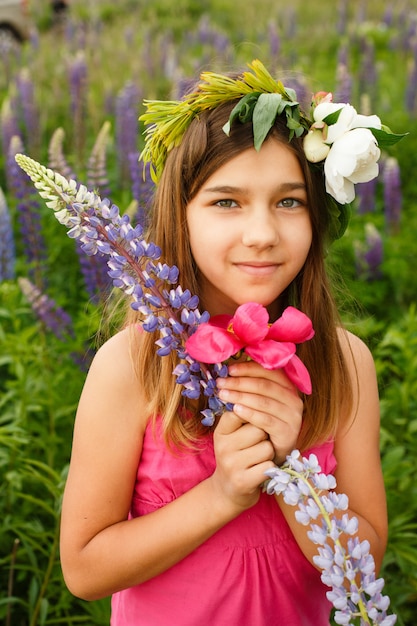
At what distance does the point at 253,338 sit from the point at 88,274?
173 cm

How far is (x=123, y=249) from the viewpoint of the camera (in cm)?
123

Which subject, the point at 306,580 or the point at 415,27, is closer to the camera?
the point at 306,580

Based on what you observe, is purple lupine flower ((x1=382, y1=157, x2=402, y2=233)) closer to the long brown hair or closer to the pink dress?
the long brown hair

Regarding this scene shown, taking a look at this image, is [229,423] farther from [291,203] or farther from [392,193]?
[392,193]

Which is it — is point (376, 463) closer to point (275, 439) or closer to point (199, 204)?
point (275, 439)

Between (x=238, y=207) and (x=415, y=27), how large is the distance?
7.07m

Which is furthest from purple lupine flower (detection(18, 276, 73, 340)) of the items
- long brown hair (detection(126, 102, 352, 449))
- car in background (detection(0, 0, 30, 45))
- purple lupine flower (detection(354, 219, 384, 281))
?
car in background (detection(0, 0, 30, 45))

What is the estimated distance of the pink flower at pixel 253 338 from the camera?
121 centimetres

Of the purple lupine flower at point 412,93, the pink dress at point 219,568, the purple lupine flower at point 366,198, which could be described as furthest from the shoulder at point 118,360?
the purple lupine flower at point 412,93

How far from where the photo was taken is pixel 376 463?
5.91 ft

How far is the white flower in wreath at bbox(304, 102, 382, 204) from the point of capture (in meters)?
1.45

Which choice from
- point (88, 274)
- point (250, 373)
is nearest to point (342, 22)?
point (88, 274)

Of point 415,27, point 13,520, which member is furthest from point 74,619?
point 415,27

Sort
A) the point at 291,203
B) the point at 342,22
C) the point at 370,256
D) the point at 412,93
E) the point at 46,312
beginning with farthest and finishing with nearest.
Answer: the point at 342,22 < the point at 412,93 < the point at 370,256 < the point at 46,312 < the point at 291,203
